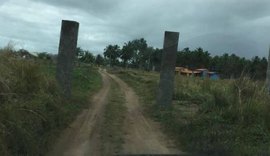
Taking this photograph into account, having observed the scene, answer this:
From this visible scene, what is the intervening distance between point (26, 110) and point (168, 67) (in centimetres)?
1068

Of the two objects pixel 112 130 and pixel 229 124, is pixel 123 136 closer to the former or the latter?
pixel 112 130

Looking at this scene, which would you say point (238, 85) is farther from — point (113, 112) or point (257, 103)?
point (113, 112)

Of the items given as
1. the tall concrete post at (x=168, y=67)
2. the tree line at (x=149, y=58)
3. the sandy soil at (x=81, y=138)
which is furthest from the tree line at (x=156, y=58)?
the sandy soil at (x=81, y=138)

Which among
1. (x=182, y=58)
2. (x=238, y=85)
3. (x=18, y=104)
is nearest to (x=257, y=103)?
(x=238, y=85)

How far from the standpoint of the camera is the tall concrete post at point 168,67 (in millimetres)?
20625

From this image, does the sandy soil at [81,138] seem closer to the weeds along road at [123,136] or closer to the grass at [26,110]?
the weeds along road at [123,136]

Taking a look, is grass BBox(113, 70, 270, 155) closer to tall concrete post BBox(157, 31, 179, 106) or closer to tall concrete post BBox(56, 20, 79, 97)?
tall concrete post BBox(157, 31, 179, 106)

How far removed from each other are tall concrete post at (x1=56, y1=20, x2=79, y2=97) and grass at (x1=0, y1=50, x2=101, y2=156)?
11.2 ft

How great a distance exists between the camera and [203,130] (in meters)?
13.6

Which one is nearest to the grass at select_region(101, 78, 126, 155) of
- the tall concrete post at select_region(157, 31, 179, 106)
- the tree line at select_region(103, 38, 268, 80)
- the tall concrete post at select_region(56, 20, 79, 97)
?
the tall concrete post at select_region(157, 31, 179, 106)

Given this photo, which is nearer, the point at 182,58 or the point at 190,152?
the point at 190,152

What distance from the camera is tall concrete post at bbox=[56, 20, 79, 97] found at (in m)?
Answer: 20.8

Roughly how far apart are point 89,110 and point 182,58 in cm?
8015

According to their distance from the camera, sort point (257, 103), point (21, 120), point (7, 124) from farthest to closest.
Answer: point (257, 103), point (21, 120), point (7, 124)
